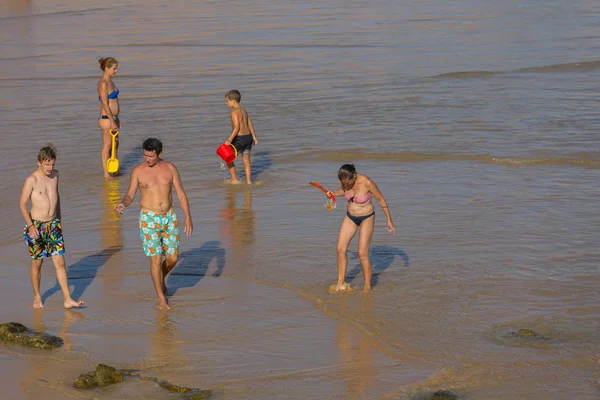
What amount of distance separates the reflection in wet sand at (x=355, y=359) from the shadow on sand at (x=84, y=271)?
2800mm

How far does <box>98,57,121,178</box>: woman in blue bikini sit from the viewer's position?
13.6m

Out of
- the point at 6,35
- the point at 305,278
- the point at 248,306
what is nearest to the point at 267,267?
the point at 305,278

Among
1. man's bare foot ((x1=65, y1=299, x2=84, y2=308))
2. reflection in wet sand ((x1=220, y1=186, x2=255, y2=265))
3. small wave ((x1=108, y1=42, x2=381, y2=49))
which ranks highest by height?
small wave ((x1=108, y1=42, x2=381, y2=49))

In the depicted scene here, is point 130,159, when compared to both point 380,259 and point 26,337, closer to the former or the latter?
point 380,259

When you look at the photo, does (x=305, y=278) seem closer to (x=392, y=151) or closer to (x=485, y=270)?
(x=485, y=270)

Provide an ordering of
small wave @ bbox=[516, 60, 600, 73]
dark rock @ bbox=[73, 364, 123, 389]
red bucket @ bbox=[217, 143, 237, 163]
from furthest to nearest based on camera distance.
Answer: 1. small wave @ bbox=[516, 60, 600, 73]
2. red bucket @ bbox=[217, 143, 237, 163]
3. dark rock @ bbox=[73, 364, 123, 389]

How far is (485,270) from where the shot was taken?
10055 millimetres

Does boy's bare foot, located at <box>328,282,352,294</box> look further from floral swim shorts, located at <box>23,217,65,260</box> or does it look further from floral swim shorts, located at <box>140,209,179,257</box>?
floral swim shorts, located at <box>23,217,65,260</box>

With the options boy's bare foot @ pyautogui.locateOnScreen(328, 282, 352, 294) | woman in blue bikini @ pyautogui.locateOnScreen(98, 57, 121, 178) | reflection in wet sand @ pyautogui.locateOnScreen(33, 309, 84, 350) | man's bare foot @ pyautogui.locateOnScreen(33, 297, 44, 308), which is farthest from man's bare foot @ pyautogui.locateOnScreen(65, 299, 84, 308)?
woman in blue bikini @ pyautogui.locateOnScreen(98, 57, 121, 178)

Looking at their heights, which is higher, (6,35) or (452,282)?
(6,35)

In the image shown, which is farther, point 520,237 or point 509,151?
point 509,151

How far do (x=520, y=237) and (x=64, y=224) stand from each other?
224 inches

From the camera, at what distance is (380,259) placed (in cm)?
1059

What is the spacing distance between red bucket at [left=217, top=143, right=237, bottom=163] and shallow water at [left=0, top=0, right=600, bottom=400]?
52 centimetres
